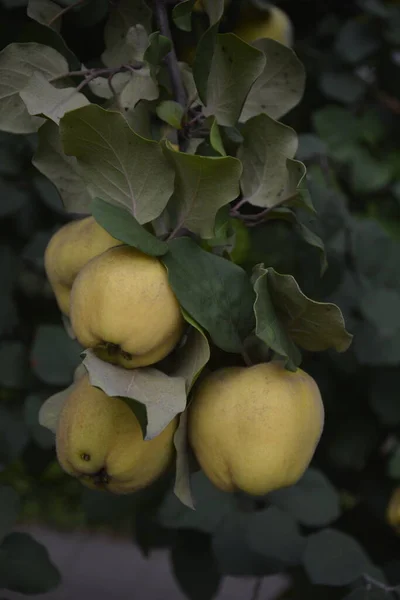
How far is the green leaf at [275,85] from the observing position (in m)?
0.72

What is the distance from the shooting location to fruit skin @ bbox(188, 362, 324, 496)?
1.92ft

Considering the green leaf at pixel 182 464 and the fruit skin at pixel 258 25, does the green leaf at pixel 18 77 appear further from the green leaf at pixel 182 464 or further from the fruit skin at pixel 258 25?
the fruit skin at pixel 258 25

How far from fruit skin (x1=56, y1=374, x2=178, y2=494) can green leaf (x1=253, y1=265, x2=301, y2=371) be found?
0.11m

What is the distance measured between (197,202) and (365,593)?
1.80ft

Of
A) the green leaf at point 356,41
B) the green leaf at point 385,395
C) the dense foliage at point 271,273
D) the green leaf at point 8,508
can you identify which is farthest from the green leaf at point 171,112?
the green leaf at point 356,41

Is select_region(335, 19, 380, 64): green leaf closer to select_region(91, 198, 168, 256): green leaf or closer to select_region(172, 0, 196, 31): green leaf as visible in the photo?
select_region(172, 0, 196, 31): green leaf

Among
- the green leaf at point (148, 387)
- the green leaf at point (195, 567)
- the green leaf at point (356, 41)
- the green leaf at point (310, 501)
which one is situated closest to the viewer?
the green leaf at point (148, 387)

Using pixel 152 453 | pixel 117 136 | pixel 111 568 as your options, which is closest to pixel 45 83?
pixel 117 136

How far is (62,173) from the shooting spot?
26.5 inches

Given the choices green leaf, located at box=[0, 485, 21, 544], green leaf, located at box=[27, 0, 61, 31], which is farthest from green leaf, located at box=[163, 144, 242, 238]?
green leaf, located at box=[0, 485, 21, 544]

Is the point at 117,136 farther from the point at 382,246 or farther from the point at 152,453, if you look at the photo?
the point at 382,246

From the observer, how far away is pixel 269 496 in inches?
41.3

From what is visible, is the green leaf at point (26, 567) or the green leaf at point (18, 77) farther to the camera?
the green leaf at point (26, 567)

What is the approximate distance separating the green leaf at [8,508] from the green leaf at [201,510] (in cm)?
22
